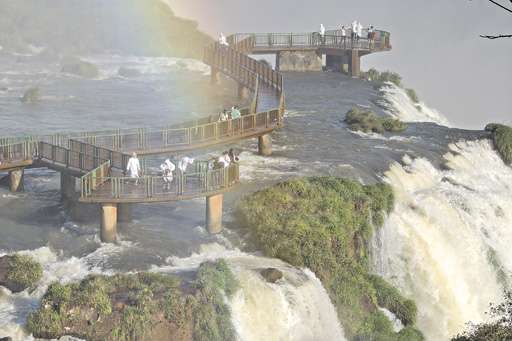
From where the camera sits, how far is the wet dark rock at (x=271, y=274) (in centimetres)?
2584

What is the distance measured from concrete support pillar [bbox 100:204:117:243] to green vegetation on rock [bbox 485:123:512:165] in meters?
26.8

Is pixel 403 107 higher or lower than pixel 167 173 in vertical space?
higher

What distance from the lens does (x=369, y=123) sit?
50000 millimetres

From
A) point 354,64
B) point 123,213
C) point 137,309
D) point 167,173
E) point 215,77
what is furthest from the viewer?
point 354,64

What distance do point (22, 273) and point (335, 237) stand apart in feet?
37.1

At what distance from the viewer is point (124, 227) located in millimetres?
30391

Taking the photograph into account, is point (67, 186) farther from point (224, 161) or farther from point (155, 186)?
point (224, 161)

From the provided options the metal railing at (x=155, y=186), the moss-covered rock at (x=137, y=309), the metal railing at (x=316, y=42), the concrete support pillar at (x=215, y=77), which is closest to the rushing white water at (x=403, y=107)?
the metal railing at (x=316, y=42)

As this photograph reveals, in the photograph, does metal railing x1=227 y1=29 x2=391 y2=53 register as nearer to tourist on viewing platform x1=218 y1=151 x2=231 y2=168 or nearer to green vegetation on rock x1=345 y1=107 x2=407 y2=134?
green vegetation on rock x1=345 y1=107 x2=407 y2=134

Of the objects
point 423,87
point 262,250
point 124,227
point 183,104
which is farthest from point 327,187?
point 423,87

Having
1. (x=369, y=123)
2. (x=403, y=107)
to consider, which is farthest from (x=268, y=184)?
(x=403, y=107)

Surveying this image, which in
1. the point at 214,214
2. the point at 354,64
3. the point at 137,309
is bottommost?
the point at 137,309

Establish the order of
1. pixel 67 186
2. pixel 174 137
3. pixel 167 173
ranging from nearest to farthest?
1. pixel 167 173
2. pixel 67 186
3. pixel 174 137

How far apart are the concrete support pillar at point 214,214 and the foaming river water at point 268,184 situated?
38cm
